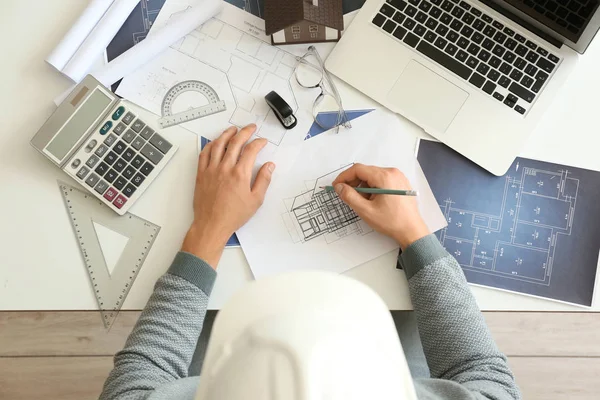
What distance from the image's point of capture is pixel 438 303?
800mm

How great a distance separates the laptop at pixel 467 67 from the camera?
879 millimetres

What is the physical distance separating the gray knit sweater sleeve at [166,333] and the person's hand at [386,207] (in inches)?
10.0

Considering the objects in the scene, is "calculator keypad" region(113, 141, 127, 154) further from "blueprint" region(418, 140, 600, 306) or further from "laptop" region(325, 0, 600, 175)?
"blueprint" region(418, 140, 600, 306)

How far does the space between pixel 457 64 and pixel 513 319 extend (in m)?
0.57

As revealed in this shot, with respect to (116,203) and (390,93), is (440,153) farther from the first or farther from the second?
(116,203)

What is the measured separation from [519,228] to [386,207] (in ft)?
0.77

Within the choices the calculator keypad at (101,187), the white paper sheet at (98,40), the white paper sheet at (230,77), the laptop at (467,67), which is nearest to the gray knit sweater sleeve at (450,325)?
the laptop at (467,67)

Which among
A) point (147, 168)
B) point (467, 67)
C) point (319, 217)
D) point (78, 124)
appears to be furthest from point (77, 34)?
point (467, 67)

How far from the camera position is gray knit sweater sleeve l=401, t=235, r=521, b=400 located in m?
0.76

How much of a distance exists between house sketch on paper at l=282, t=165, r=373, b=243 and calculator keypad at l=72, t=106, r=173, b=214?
9.4 inches

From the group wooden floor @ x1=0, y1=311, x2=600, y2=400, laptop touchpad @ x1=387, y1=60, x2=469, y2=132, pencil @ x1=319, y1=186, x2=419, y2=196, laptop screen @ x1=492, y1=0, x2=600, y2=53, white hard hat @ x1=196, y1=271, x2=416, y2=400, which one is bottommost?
wooden floor @ x1=0, y1=311, x2=600, y2=400

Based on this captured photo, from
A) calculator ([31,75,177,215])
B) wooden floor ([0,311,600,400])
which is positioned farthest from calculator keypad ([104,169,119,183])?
wooden floor ([0,311,600,400])

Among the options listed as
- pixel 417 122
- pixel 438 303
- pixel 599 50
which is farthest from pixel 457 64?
pixel 438 303

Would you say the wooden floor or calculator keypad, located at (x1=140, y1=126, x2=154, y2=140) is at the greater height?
calculator keypad, located at (x1=140, y1=126, x2=154, y2=140)
